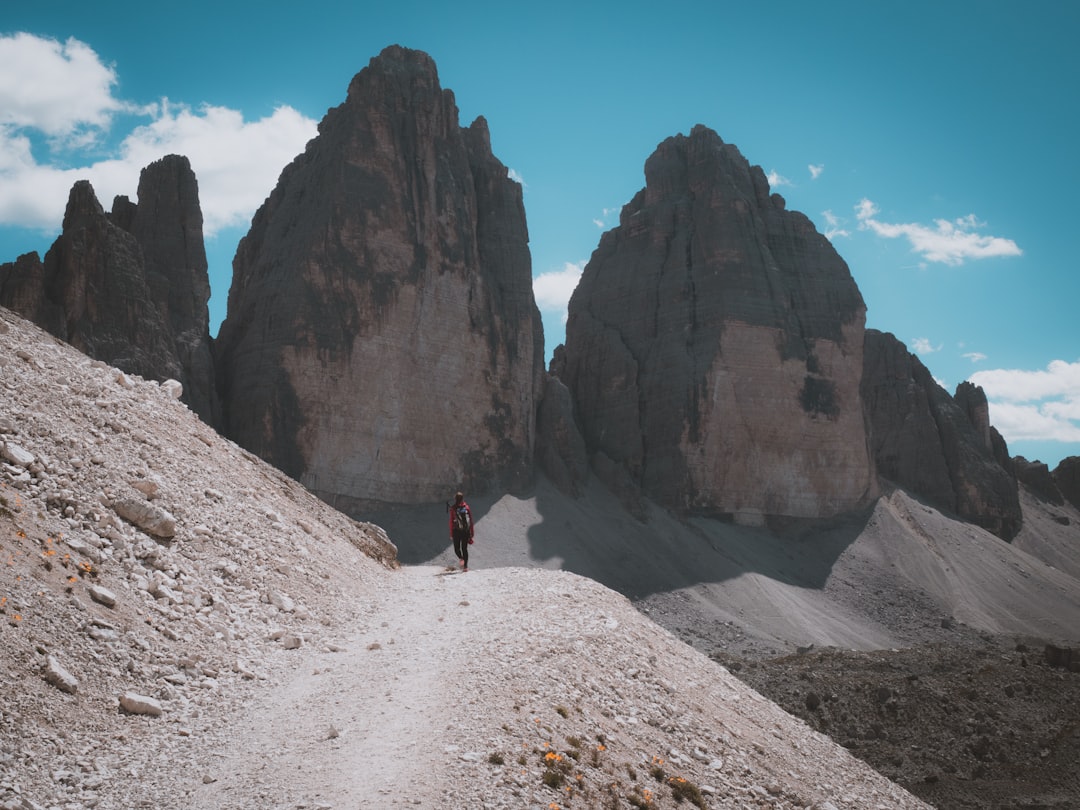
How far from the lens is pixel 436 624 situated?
1576cm

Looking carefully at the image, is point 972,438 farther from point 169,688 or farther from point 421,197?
→ point 169,688

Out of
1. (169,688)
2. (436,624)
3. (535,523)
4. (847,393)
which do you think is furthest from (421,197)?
(169,688)

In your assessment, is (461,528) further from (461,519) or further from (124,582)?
(124,582)

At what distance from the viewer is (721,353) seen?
66125mm

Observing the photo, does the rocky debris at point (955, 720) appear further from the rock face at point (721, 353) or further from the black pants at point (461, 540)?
the rock face at point (721, 353)

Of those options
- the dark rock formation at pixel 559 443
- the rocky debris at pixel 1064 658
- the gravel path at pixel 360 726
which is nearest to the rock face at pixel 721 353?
the dark rock formation at pixel 559 443

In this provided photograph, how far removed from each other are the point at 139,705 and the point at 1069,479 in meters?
104

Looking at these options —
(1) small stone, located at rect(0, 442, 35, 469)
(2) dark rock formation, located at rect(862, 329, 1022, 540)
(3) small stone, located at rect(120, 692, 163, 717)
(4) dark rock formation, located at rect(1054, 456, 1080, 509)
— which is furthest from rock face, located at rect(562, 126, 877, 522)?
(3) small stone, located at rect(120, 692, 163, 717)

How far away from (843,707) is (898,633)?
32.0 m

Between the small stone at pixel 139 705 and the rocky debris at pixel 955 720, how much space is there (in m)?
17.7

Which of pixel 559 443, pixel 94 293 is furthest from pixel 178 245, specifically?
pixel 559 443

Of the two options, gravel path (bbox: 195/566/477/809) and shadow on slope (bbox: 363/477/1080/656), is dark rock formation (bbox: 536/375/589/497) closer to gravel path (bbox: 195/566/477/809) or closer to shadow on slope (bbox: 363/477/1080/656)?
shadow on slope (bbox: 363/477/1080/656)

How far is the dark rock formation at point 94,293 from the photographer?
40.2 meters

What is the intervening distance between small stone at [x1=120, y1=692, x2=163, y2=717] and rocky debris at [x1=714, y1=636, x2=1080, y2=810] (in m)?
17.7
